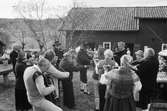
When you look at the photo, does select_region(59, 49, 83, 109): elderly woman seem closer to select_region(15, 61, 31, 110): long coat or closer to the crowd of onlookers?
the crowd of onlookers

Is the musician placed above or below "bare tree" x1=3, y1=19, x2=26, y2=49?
below

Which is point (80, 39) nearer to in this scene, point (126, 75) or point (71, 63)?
point (71, 63)

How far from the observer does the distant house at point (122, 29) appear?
2631 cm

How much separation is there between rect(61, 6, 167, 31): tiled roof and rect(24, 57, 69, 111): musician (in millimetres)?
22423

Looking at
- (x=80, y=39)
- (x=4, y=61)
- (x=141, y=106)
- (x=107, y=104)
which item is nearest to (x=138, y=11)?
(x=80, y=39)

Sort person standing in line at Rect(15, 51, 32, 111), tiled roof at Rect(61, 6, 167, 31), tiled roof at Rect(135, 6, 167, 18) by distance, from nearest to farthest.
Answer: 1. person standing in line at Rect(15, 51, 32, 111)
2. tiled roof at Rect(135, 6, 167, 18)
3. tiled roof at Rect(61, 6, 167, 31)

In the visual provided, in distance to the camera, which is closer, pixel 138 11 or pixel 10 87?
pixel 10 87

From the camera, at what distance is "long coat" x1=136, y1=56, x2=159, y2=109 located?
6.70 metres

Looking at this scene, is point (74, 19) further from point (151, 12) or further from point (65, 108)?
point (65, 108)

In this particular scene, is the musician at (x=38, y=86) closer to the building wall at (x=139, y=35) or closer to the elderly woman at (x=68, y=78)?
the elderly woman at (x=68, y=78)

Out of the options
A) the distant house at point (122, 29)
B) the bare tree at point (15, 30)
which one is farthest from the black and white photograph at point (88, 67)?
the bare tree at point (15, 30)

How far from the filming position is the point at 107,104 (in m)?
5.25

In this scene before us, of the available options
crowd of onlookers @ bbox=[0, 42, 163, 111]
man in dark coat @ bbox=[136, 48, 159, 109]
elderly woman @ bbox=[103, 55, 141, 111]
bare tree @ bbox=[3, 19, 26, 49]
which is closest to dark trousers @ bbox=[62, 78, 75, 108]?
crowd of onlookers @ bbox=[0, 42, 163, 111]

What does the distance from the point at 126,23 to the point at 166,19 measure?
4075 millimetres
